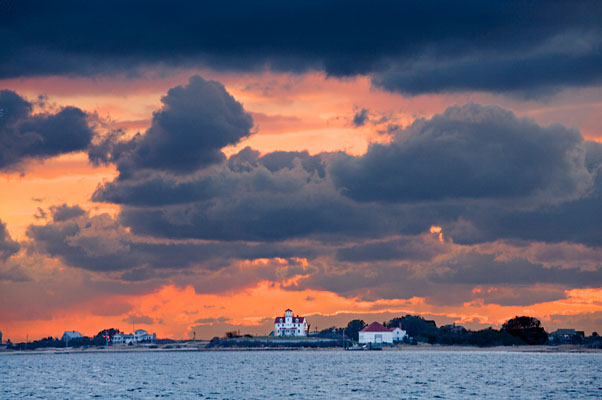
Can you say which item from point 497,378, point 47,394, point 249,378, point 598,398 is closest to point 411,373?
point 497,378

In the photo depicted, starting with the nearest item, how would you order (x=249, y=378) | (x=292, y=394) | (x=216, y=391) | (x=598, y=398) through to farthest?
(x=598, y=398) → (x=292, y=394) → (x=216, y=391) → (x=249, y=378)

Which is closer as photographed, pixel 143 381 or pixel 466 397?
pixel 466 397

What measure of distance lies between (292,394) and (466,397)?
897 inches

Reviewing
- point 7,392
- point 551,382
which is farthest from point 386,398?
point 7,392

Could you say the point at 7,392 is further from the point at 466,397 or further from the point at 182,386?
the point at 466,397

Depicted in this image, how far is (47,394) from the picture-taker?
116m

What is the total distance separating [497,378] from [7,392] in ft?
257

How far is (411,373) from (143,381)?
49.5m

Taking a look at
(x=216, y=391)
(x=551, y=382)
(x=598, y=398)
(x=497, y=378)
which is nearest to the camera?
(x=598, y=398)

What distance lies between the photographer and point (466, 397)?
10306 cm

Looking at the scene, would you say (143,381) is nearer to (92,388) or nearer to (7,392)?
(92,388)

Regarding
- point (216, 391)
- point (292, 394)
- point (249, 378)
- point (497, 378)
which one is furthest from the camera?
point (249, 378)

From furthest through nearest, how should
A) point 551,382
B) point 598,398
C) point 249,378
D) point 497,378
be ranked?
point 249,378, point 497,378, point 551,382, point 598,398

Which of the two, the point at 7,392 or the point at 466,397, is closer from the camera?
the point at 466,397
